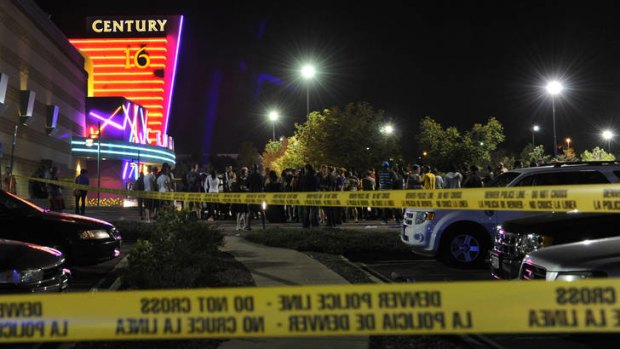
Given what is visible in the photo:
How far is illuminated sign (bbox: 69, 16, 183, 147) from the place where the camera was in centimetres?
6028

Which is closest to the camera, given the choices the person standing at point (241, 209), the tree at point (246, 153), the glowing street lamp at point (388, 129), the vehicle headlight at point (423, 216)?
the vehicle headlight at point (423, 216)

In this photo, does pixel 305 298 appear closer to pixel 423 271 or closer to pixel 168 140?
pixel 423 271

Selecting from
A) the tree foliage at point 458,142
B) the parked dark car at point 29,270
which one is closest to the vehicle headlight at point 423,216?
the parked dark car at point 29,270

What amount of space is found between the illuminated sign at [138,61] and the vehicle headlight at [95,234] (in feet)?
170

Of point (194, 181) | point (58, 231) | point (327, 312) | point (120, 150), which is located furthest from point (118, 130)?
point (327, 312)

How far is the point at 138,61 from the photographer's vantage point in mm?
61656

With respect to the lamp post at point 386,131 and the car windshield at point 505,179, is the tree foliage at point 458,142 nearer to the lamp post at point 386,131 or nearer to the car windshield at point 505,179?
the lamp post at point 386,131

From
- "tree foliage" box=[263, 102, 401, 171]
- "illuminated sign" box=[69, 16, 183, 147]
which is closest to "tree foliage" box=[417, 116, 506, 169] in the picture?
"tree foliage" box=[263, 102, 401, 171]

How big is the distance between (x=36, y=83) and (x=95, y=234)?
70.6ft

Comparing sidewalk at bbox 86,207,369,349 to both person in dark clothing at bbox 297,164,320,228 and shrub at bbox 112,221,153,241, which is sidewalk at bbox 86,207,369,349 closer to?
shrub at bbox 112,221,153,241

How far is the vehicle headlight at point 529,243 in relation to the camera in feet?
20.3

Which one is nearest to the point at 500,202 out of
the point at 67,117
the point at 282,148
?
the point at 67,117

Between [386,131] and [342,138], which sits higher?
[386,131]

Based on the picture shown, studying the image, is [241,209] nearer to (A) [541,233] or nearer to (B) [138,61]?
(A) [541,233]
